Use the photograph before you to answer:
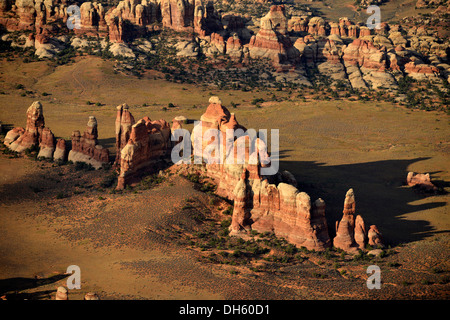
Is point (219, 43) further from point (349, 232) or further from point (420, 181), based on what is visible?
point (349, 232)

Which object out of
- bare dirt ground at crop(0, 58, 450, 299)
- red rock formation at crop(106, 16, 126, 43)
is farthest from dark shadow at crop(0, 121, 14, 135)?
red rock formation at crop(106, 16, 126, 43)

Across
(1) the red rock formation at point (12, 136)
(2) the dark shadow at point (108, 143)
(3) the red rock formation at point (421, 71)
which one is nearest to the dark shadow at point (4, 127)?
(1) the red rock formation at point (12, 136)

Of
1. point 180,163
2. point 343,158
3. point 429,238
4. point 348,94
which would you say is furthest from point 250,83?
point 429,238

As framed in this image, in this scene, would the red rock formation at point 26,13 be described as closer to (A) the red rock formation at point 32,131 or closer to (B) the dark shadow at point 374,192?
(A) the red rock formation at point 32,131

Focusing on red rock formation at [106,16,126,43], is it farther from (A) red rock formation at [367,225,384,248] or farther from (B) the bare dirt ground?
(A) red rock formation at [367,225,384,248]

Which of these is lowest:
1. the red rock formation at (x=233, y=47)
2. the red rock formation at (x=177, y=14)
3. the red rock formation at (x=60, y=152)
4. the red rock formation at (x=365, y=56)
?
the red rock formation at (x=60, y=152)
